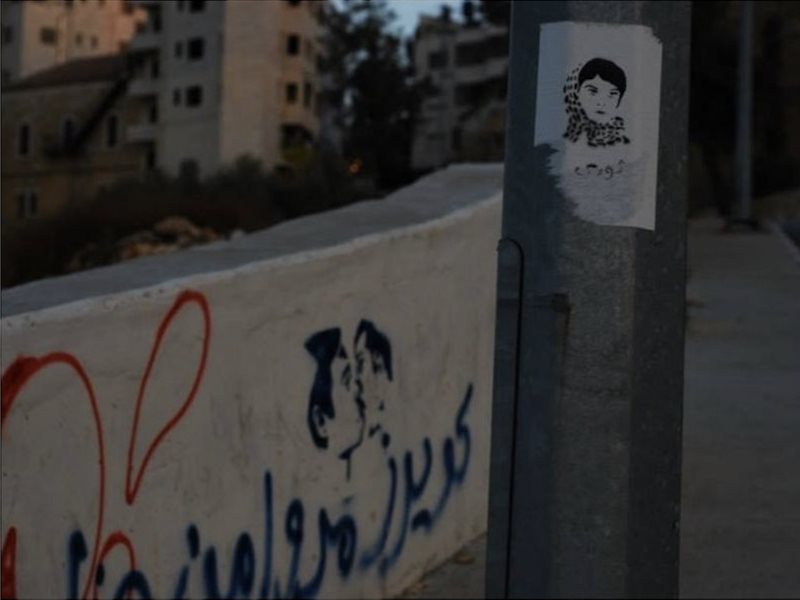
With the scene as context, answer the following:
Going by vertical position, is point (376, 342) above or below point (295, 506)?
above

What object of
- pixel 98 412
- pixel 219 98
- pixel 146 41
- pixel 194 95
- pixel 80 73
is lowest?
pixel 98 412

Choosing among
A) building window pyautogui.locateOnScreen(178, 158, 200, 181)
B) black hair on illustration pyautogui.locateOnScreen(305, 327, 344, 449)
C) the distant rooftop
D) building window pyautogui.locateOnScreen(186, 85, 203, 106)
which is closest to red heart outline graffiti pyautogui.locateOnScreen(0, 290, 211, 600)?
black hair on illustration pyautogui.locateOnScreen(305, 327, 344, 449)

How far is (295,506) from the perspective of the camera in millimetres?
5656

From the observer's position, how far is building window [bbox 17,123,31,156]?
4519 cm

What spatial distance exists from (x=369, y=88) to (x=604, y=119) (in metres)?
64.9

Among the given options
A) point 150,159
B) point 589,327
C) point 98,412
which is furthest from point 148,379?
point 150,159

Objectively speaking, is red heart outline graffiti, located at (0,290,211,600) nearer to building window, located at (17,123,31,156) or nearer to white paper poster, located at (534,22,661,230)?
white paper poster, located at (534,22,661,230)

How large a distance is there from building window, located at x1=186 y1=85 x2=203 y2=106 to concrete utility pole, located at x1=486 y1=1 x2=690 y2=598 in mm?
42510

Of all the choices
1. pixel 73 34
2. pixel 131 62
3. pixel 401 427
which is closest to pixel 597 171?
pixel 401 427

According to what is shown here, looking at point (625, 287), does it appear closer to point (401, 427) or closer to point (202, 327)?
point (202, 327)

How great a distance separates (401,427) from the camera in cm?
633

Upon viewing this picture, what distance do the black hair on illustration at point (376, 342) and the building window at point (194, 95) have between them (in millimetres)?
39059

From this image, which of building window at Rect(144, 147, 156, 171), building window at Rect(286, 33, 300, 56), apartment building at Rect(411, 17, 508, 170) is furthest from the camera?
apartment building at Rect(411, 17, 508, 170)

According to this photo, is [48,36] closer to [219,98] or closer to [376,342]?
[219,98]
